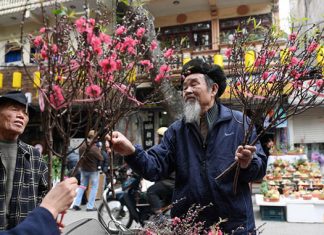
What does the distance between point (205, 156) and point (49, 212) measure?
1.14 metres

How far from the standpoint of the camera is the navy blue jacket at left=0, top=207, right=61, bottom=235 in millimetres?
1113

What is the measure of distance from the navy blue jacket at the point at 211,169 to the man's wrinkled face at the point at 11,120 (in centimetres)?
88

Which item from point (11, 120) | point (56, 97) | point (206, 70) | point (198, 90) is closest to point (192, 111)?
point (198, 90)

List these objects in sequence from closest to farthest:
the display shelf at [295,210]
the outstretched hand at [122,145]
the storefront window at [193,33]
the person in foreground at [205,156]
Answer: the outstretched hand at [122,145] → the person in foreground at [205,156] → the display shelf at [295,210] → the storefront window at [193,33]

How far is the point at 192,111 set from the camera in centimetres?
215

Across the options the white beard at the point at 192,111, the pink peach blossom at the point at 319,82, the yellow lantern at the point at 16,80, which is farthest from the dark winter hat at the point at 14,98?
the yellow lantern at the point at 16,80

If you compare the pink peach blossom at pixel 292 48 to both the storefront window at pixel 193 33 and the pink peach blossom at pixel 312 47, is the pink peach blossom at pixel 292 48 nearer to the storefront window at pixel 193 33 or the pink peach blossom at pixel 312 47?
the pink peach blossom at pixel 312 47

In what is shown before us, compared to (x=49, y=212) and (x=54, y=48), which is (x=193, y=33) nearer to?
(x=54, y=48)

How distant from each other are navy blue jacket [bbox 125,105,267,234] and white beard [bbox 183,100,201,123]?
0.05 meters

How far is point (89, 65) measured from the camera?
1.17 metres

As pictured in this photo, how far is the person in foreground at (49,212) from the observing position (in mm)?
1119

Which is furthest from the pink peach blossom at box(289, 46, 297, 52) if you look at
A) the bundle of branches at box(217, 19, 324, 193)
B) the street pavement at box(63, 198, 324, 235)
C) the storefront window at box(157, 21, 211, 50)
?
the storefront window at box(157, 21, 211, 50)

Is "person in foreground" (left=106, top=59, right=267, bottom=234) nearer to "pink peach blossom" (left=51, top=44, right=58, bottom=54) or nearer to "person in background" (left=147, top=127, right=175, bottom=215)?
"pink peach blossom" (left=51, top=44, right=58, bottom=54)

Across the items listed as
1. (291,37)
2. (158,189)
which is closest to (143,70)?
(291,37)
